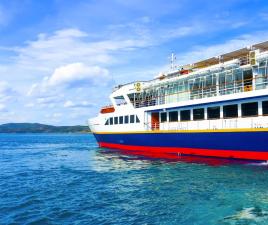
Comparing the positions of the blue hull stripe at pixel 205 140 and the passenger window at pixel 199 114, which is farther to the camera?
the passenger window at pixel 199 114

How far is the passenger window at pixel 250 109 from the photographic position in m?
21.9

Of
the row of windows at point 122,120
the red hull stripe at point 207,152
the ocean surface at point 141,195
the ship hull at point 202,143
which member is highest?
the row of windows at point 122,120

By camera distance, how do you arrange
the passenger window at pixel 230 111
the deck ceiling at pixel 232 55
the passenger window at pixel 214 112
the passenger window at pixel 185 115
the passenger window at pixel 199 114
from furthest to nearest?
the passenger window at pixel 185 115, the passenger window at pixel 199 114, the passenger window at pixel 214 112, the passenger window at pixel 230 111, the deck ceiling at pixel 232 55

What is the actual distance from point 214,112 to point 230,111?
146 centimetres

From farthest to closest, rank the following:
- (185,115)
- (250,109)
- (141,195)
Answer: (185,115), (250,109), (141,195)

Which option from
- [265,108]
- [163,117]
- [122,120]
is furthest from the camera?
[122,120]

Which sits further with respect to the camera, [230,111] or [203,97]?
[203,97]

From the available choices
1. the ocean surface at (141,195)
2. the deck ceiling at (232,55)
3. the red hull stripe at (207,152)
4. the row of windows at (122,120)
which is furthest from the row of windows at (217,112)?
the deck ceiling at (232,55)

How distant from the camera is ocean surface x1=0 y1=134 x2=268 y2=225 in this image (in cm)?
1130

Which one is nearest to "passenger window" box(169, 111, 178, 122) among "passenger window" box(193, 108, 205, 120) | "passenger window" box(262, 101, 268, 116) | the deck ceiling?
"passenger window" box(193, 108, 205, 120)

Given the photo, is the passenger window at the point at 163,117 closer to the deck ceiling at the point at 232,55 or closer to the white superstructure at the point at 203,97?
the white superstructure at the point at 203,97

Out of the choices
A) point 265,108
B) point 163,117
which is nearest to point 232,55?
point 265,108

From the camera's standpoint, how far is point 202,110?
84.8 feet

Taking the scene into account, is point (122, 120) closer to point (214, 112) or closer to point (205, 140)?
point (205, 140)
